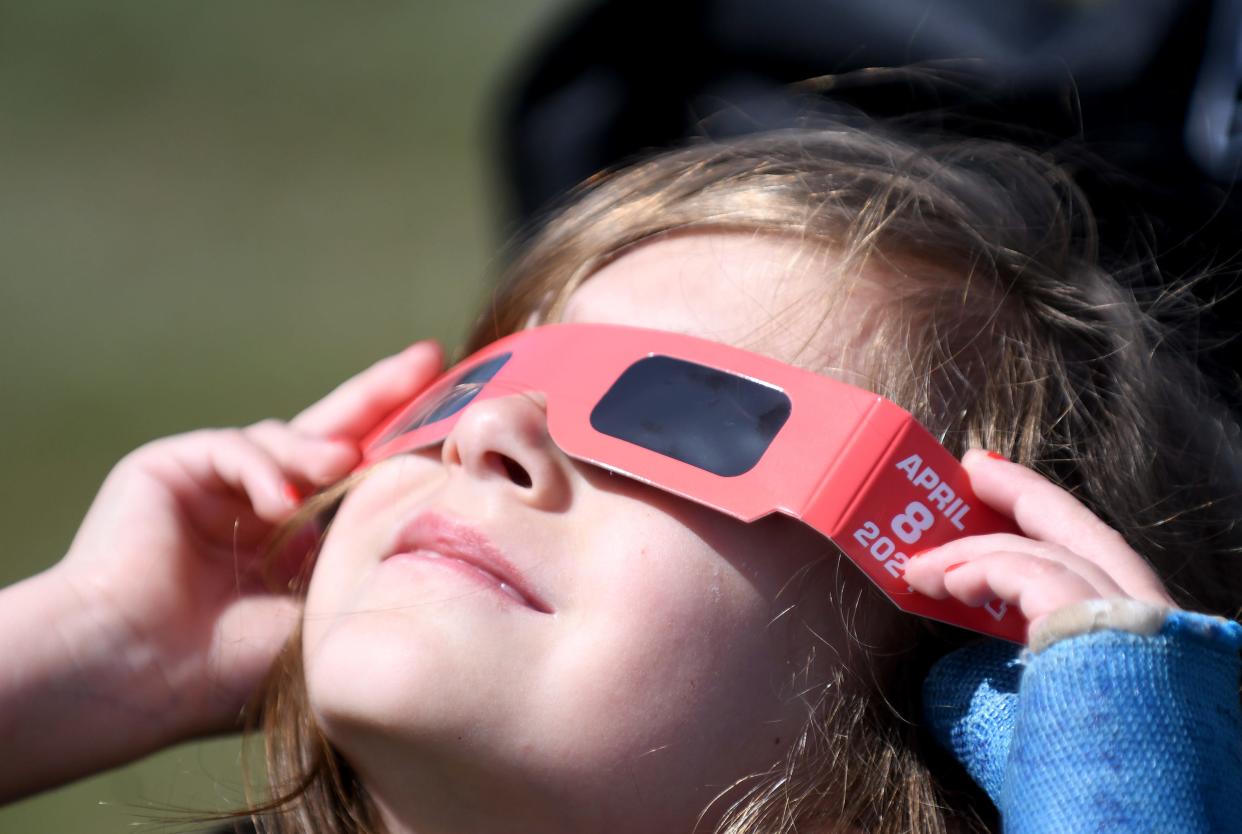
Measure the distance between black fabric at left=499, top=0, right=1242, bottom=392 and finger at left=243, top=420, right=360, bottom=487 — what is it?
547 mm

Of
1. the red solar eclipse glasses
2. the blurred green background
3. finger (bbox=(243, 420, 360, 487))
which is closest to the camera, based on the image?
the red solar eclipse glasses

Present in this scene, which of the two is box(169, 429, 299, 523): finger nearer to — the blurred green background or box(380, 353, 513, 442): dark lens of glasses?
box(380, 353, 513, 442): dark lens of glasses

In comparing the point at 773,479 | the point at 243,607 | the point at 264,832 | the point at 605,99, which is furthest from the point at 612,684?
the point at 605,99

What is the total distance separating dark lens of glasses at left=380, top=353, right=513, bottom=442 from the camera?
1.09 metres

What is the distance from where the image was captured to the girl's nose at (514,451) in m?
0.97

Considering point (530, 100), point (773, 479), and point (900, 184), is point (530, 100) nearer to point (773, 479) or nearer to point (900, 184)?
point (900, 184)

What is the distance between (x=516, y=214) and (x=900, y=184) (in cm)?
78

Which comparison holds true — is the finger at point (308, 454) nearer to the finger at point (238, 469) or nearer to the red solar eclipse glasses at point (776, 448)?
Result: the finger at point (238, 469)

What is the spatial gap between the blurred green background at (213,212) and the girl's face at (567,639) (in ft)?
3.10

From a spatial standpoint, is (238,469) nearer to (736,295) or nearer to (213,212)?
(736,295)

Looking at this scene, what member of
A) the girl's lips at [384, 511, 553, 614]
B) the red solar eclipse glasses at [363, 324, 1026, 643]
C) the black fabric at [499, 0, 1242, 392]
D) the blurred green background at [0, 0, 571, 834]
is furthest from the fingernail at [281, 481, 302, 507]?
the blurred green background at [0, 0, 571, 834]

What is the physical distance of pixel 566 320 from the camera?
1132mm

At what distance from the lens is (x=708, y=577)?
0.93 metres

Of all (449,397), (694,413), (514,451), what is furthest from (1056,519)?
(449,397)
